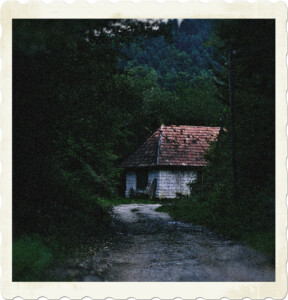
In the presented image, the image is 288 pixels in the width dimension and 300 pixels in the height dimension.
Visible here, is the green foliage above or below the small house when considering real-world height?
below

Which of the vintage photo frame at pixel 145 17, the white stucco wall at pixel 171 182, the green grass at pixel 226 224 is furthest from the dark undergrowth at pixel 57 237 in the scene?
the white stucco wall at pixel 171 182

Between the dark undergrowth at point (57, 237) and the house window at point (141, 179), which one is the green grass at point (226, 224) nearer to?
the dark undergrowth at point (57, 237)

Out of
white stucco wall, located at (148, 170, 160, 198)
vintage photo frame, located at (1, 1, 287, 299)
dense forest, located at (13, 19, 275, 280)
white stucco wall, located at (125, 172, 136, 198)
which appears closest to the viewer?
Result: vintage photo frame, located at (1, 1, 287, 299)

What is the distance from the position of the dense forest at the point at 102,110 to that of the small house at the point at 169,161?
875cm

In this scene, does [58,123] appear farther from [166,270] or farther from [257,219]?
[257,219]

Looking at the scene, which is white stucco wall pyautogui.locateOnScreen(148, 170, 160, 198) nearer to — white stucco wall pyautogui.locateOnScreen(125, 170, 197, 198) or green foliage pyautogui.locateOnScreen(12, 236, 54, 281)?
white stucco wall pyautogui.locateOnScreen(125, 170, 197, 198)

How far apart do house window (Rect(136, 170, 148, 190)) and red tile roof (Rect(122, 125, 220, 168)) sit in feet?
2.49

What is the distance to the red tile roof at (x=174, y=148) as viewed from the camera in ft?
71.2

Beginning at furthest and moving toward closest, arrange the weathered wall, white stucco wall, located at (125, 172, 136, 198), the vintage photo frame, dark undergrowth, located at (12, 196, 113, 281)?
white stucco wall, located at (125, 172, 136, 198) < the weathered wall < dark undergrowth, located at (12, 196, 113, 281) < the vintage photo frame

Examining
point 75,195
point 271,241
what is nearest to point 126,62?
point 75,195

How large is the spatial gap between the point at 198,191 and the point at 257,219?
27.8ft

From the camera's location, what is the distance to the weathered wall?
21.5m

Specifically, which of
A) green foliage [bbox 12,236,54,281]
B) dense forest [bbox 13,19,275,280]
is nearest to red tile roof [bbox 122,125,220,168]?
dense forest [bbox 13,19,275,280]

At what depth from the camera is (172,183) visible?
21.6 m
